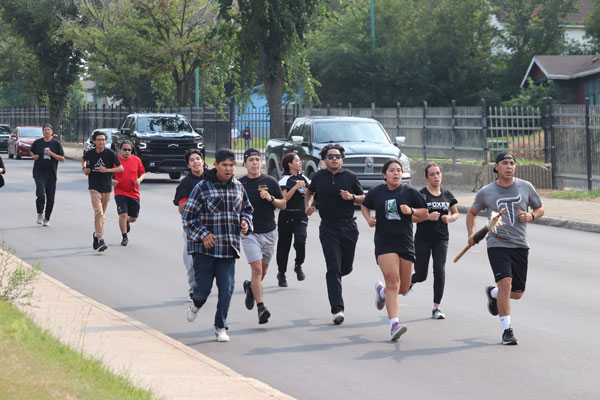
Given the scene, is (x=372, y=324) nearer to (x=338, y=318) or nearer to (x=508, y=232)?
(x=338, y=318)

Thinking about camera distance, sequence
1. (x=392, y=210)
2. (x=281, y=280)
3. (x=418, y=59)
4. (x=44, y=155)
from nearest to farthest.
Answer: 1. (x=392, y=210)
2. (x=281, y=280)
3. (x=44, y=155)
4. (x=418, y=59)

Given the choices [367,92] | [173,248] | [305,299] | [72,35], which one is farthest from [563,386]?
[367,92]

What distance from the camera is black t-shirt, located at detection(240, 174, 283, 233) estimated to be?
34.2ft

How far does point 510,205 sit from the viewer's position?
9.03 m

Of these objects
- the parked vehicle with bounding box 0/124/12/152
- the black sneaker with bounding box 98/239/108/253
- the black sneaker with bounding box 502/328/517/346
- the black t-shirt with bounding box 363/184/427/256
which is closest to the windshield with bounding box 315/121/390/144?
the black sneaker with bounding box 98/239/108/253

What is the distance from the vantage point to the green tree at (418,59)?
6475 centimetres

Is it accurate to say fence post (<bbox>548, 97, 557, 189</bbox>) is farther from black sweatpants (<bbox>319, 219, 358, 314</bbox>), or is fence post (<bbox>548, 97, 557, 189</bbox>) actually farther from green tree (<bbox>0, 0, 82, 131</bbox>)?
green tree (<bbox>0, 0, 82, 131</bbox>)

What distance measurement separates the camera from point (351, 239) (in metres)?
10.2

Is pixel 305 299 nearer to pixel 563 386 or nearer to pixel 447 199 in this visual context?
pixel 447 199

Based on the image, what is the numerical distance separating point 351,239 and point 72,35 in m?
45.9

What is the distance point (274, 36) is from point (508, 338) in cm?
2612

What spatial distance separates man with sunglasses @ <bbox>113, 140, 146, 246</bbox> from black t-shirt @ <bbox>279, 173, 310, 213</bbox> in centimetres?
446

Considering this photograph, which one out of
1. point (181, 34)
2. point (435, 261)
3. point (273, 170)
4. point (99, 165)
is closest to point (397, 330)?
point (435, 261)

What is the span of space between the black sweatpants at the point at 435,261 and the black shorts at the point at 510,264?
106cm
